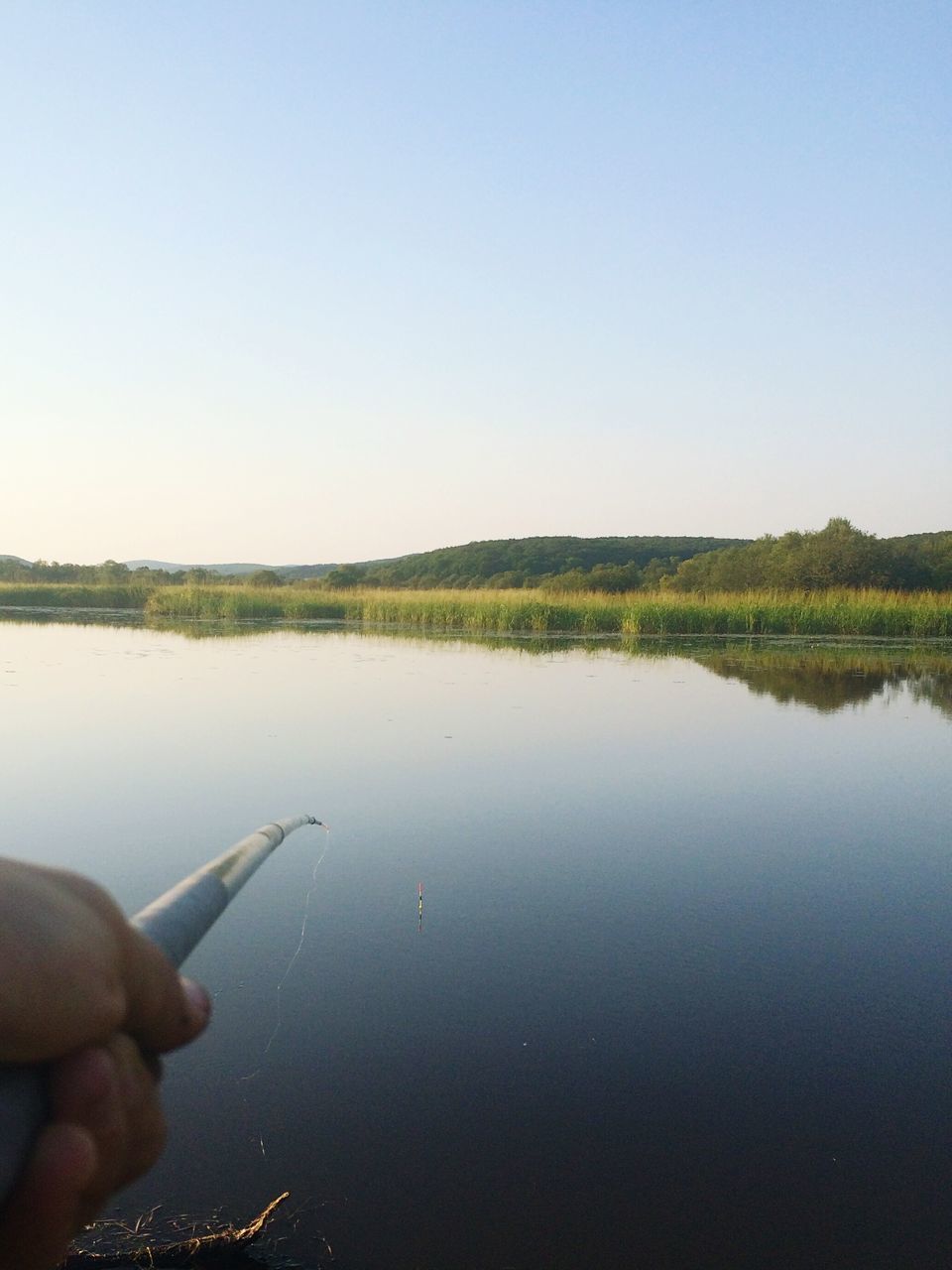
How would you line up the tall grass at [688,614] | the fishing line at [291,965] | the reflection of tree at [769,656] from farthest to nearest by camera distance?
the tall grass at [688,614] < the reflection of tree at [769,656] < the fishing line at [291,965]

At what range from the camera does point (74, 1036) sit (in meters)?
0.61

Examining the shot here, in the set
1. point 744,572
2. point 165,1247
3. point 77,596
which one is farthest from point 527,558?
point 165,1247

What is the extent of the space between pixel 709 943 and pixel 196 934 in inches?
129

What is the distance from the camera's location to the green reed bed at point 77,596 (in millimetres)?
40469

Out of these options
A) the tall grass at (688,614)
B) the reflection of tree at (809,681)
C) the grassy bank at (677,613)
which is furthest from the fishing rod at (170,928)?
the tall grass at (688,614)

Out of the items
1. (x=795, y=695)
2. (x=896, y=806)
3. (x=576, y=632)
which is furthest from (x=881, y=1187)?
(x=576, y=632)

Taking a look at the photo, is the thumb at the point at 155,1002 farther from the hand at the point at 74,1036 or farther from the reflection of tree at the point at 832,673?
the reflection of tree at the point at 832,673

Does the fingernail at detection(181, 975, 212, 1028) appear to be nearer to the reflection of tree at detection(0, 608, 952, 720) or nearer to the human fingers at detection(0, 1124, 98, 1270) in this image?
the human fingers at detection(0, 1124, 98, 1270)

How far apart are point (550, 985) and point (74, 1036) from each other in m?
2.99

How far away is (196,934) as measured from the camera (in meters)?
0.87

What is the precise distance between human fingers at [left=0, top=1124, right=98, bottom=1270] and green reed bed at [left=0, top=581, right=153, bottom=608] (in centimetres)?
4087

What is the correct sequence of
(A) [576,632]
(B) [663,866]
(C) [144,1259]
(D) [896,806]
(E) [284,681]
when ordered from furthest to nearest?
(A) [576,632]
(E) [284,681]
(D) [896,806]
(B) [663,866]
(C) [144,1259]

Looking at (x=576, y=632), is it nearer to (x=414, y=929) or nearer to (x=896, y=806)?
(x=896, y=806)

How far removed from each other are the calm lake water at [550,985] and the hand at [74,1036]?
1.74m
